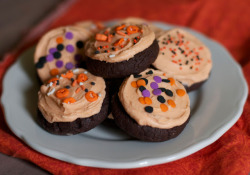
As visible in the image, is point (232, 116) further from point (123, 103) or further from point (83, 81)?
point (83, 81)

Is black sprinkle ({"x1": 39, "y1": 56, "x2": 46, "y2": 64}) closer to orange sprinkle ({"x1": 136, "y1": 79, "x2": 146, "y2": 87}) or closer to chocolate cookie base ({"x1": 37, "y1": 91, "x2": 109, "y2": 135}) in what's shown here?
chocolate cookie base ({"x1": 37, "y1": 91, "x2": 109, "y2": 135})

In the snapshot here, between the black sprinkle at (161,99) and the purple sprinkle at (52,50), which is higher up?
the purple sprinkle at (52,50)

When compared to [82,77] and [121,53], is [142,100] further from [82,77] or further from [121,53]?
[82,77]

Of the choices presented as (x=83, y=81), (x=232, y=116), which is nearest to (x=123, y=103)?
(x=83, y=81)

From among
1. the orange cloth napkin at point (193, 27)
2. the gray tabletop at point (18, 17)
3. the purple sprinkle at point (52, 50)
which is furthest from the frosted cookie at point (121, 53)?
the gray tabletop at point (18, 17)

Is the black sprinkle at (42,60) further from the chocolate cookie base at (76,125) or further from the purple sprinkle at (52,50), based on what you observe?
the chocolate cookie base at (76,125)

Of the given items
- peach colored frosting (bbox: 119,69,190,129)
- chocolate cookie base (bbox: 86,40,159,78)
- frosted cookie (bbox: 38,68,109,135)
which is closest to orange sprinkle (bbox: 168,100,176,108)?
peach colored frosting (bbox: 119,69,190,129)
